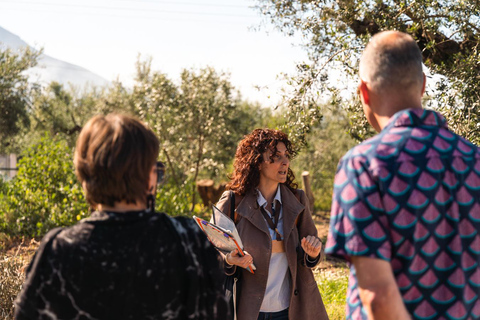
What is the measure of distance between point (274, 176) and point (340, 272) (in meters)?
5.72

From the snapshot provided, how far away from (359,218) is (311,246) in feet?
5.85

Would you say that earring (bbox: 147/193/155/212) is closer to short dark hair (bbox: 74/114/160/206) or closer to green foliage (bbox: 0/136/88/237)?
short dark hair (bbox: 74/114/160/206)

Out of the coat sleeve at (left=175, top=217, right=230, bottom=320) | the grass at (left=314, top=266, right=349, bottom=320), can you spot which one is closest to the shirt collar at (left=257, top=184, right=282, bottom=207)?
the coat sleeve at (left=175, top=217, right=230, bottom=320)

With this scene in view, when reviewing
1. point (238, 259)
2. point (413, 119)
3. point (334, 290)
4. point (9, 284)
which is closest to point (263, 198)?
point (238, 259)

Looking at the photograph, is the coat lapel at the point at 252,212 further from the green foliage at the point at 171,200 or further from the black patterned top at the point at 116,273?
the green foliage at the point at 171,200

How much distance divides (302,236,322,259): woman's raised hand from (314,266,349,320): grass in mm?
2708

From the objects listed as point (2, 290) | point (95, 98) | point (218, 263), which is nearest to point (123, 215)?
point (218, 263)

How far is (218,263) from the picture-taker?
1913mm

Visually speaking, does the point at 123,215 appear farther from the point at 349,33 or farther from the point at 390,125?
the point at 349,33

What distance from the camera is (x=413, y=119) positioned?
1764 mm

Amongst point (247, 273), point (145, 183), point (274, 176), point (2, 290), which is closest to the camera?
point (145, 183)

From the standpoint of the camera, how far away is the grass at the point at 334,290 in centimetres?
609

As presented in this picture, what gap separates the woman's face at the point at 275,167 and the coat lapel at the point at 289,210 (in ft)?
0.40

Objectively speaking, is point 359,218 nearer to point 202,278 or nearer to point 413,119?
point 413,119
